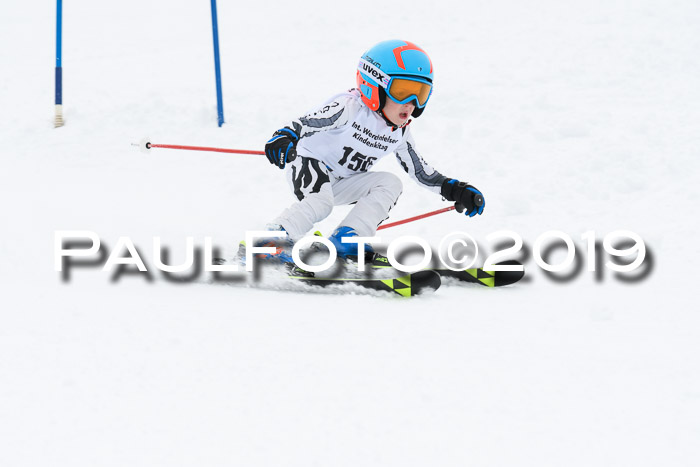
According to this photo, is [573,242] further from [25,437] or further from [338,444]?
[25,437]

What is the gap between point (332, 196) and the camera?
412cm

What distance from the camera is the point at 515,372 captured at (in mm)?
2621

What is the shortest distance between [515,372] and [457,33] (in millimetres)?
8192

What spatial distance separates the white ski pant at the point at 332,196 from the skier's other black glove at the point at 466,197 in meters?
0.30

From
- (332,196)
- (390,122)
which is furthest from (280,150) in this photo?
(390,122)

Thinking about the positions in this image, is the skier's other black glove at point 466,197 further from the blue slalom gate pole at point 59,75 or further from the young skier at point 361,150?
the blue slalom gate pole at point 59,75

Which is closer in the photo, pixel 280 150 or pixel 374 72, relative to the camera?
pixel 280 150

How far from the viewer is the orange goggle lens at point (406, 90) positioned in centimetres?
386

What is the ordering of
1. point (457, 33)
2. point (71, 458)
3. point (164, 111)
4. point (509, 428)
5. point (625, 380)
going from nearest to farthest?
point (71, 458), point (509, 428), point (625, 380), point (164, 111), point (457, 33)

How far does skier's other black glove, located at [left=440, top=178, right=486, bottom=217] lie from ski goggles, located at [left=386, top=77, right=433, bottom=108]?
0.57 metres

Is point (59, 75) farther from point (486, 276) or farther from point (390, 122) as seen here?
point (486, 276)

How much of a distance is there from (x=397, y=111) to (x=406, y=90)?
0.16m

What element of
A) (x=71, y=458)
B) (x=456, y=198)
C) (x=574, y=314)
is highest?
(x=456, y=198)

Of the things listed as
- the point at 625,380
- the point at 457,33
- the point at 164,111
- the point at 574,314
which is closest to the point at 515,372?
the point at 625,380
